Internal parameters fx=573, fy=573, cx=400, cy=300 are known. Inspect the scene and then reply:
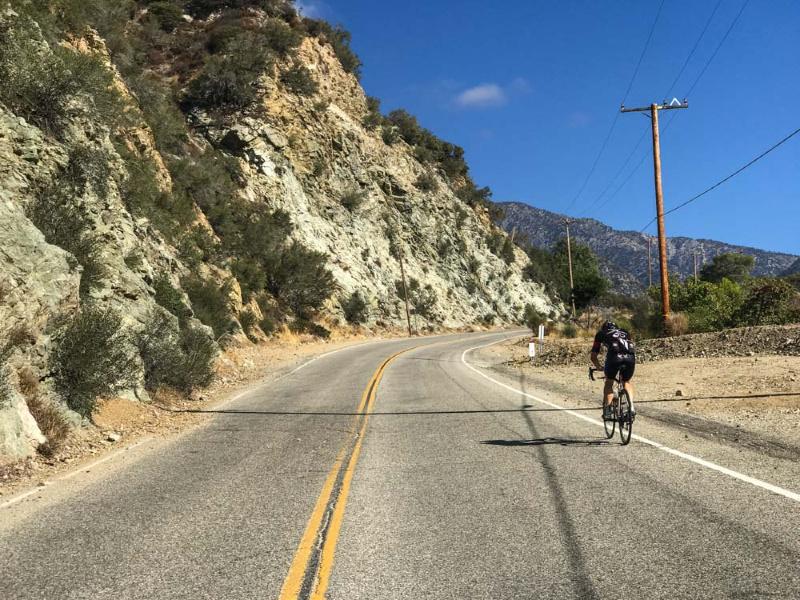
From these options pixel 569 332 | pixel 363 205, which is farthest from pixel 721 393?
pixel 363 205

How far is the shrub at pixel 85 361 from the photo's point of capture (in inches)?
378

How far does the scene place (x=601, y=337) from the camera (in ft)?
29.4

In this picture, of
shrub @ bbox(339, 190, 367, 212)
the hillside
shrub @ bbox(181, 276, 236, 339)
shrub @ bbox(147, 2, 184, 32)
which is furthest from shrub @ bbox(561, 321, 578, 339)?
shrub @ bbox(147, 2, 184, 32)

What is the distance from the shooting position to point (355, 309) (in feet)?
151

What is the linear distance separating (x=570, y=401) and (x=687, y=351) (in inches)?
326

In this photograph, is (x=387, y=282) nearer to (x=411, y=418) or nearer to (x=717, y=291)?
(x=717, y=291)

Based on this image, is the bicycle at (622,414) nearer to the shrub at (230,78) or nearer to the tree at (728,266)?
the shrub at (230,78)

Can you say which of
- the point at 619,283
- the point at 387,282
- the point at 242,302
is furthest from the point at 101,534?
the point at 619,283

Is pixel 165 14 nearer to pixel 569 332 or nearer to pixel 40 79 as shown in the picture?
pixel 40 79

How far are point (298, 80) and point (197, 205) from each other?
23.1 meters

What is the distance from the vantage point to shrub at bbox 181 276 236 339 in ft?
76.0

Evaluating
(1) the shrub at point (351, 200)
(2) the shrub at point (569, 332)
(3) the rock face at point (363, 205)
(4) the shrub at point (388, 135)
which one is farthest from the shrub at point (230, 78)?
(2) the shrub at point (569, 332)

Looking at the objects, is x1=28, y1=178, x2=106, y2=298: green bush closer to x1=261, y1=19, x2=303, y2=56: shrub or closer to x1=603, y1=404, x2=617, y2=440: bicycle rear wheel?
x1=603, y1=404, x2=617, y2=440: bicycle rear wheel

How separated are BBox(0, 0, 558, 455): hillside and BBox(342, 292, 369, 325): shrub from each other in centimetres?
24
